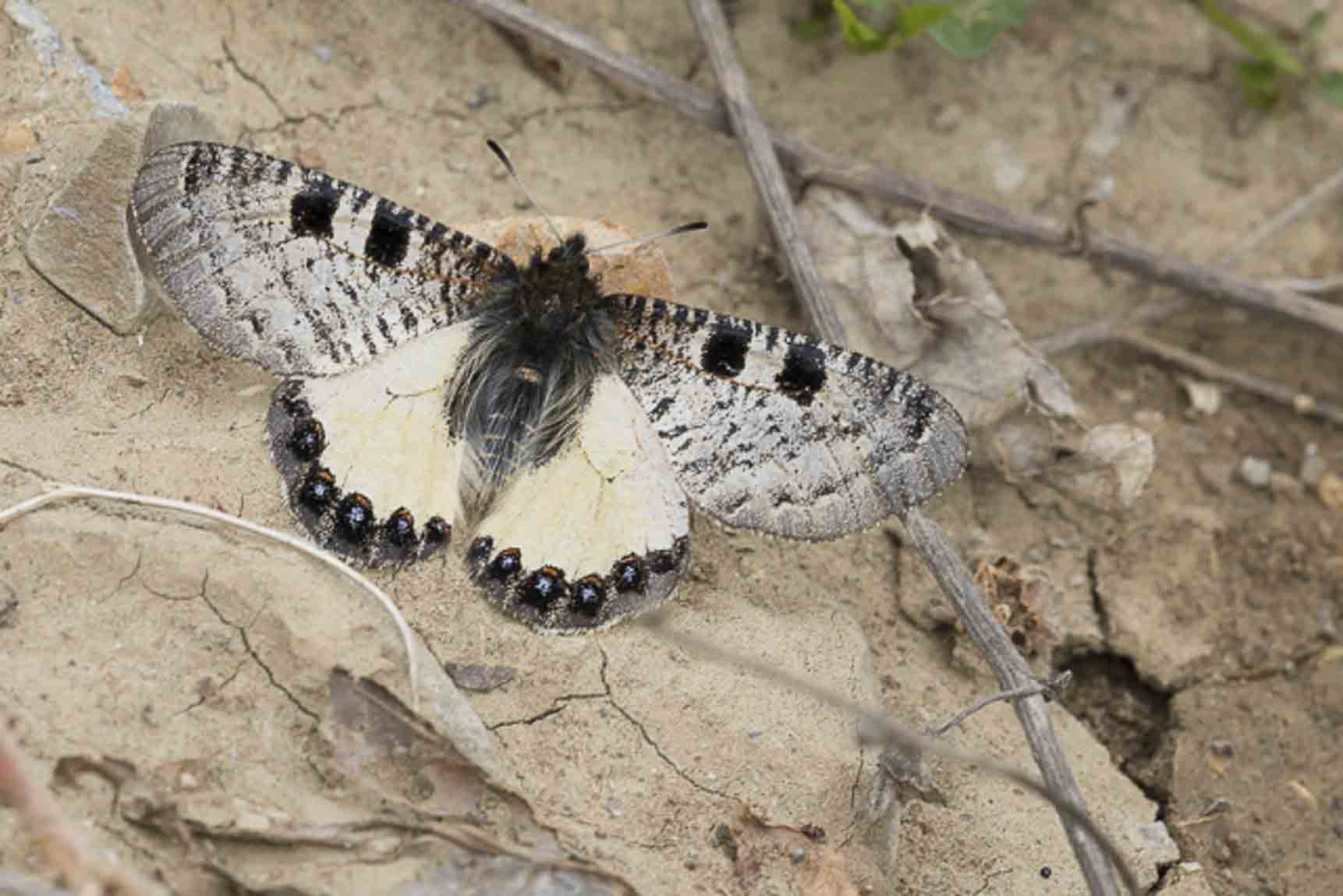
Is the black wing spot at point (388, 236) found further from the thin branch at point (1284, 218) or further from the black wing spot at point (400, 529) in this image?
the thin branch at point (1284, 218)

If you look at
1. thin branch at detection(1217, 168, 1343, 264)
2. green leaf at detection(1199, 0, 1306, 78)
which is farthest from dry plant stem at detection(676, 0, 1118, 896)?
green leaf at detection(1199, 0, 1306, 78)

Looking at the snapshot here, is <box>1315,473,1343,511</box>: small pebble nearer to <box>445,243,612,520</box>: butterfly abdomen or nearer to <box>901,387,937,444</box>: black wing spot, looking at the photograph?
<box>901,387,937,444</box>: black wing spot

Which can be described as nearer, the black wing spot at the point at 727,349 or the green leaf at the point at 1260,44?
the black wing spot at the point at 727,349

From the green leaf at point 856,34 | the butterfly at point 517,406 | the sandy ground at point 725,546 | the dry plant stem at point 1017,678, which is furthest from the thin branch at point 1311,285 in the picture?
the butterfly at point 517,406

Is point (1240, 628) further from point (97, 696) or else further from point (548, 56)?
point (97, 696)

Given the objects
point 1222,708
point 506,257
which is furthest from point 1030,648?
point 506,257

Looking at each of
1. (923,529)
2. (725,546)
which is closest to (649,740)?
(725,546)

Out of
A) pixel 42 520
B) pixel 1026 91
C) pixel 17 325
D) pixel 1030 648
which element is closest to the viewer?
pixel 42 520
